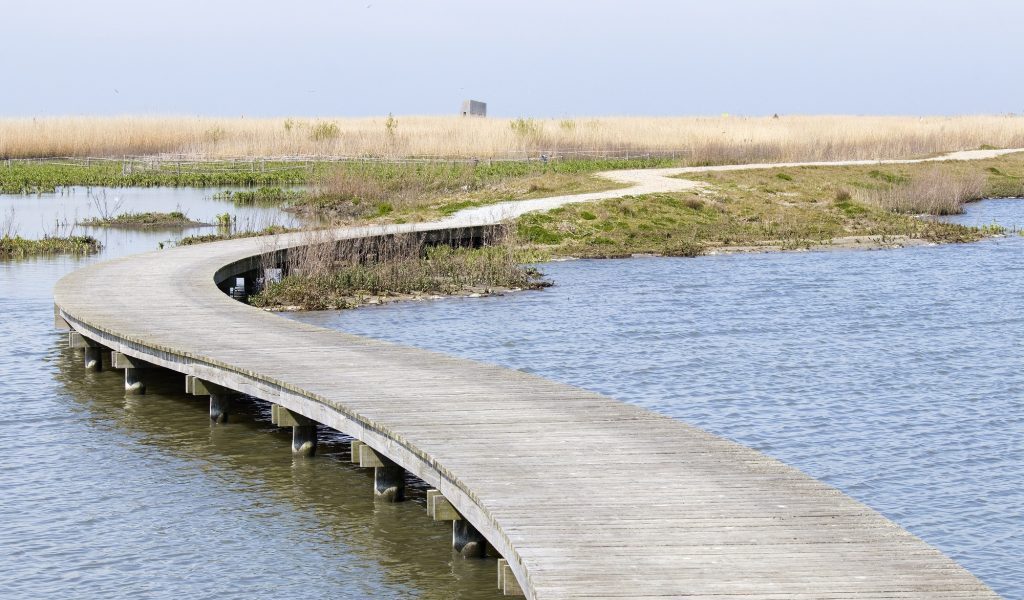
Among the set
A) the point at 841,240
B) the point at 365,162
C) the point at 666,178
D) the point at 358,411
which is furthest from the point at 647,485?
the point at 365,162

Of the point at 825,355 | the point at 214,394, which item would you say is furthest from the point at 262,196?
the point at 214,394

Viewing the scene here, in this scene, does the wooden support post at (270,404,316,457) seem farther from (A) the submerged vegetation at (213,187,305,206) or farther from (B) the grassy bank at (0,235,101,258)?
(A) the submerged vegetation at (213,187,305,206)

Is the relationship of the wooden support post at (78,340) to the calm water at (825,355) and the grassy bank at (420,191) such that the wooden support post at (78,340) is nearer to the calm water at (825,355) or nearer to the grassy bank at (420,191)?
the calm water at (825,355)

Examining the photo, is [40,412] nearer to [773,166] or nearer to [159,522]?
[159,522]

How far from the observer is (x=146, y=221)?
36969 millimetres

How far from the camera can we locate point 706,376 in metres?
17.1

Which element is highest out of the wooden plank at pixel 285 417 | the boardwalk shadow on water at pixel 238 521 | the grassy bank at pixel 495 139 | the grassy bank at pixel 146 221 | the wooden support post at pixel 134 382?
the grassy bank at pixel 495 139

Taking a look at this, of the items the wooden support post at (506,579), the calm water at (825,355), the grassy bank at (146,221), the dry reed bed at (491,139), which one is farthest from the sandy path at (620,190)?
the wooden support post at (506,579)

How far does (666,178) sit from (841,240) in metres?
7.65

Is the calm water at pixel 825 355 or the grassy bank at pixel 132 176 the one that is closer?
the calm water at pixel 825 355

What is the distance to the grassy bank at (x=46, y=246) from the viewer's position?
29.8 meters

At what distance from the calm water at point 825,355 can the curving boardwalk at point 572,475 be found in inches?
86.1

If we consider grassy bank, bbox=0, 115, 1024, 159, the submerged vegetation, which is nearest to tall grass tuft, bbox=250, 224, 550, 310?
the submerged vegetation

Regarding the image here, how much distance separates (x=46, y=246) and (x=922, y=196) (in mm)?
25897
